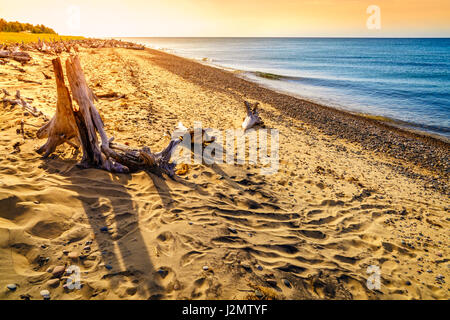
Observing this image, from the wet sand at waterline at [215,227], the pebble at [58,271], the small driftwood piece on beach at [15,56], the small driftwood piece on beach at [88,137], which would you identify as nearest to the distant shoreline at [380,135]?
the wet sand at waterline at [215,227]

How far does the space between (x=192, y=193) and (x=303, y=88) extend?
2194cm

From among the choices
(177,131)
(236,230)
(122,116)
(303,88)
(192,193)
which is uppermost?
(303,88)

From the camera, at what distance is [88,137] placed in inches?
190

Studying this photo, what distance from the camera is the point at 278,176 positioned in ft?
20.6

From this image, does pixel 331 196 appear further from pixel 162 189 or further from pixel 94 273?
pixel 94 273

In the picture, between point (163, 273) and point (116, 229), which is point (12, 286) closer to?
point (116, 229)

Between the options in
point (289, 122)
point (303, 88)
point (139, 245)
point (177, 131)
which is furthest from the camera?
point (303, 88)

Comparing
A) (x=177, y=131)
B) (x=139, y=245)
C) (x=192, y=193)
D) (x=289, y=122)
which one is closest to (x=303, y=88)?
(x=289, y=122)

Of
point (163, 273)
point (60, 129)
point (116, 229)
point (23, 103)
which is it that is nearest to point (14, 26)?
point (23, 103)

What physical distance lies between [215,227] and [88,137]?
3.39m

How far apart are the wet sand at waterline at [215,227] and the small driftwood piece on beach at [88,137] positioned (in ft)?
0.96

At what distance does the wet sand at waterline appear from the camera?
2898 millimetres

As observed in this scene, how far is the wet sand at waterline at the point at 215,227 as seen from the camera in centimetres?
290

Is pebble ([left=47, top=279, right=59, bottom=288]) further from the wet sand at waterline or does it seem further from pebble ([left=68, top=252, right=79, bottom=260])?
pebble ([left=68, top=252, right=79, bottom=260])
